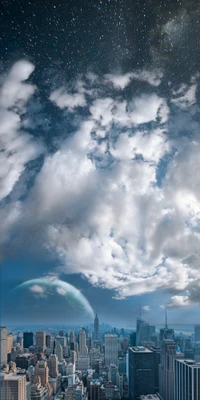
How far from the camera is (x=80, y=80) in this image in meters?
2.13

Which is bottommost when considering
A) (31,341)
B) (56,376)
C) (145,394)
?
(145,394)

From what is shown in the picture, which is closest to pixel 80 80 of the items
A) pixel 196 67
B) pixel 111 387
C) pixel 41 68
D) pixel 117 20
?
pixel 41 68

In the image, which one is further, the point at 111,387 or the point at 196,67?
the point at 111,387

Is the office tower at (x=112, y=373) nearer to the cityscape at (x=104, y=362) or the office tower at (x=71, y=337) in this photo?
the cityscape at (x=104, y=362)

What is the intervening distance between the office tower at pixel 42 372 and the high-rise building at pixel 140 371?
41.2 inches

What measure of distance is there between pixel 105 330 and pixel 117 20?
11.5 ft

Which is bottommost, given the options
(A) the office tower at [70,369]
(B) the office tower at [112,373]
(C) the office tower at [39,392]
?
(B) the office tower at [112,373]

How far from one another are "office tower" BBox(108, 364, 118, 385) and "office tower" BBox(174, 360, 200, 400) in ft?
3.02

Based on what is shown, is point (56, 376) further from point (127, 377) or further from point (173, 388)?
point (173, 388)

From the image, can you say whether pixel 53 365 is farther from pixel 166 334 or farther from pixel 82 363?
pixel 166 334

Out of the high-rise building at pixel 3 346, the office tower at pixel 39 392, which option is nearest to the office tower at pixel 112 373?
the office tower at pixel 39 392

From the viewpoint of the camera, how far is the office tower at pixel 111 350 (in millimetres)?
4336

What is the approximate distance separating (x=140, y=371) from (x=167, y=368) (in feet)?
1.43

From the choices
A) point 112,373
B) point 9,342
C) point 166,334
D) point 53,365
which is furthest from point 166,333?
point 9,342
